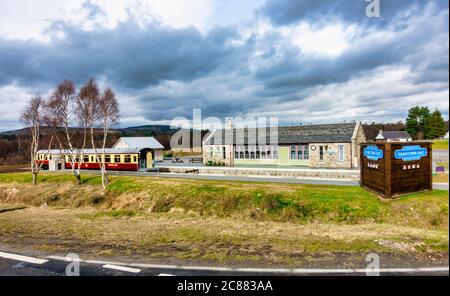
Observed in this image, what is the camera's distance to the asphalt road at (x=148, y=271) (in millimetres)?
7367

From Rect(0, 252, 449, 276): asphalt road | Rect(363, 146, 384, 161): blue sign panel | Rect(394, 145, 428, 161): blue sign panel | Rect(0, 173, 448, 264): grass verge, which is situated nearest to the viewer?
Rect(0, 252, 449, 276): asphalt road

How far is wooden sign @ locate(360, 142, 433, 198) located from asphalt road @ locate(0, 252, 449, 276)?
309 inches

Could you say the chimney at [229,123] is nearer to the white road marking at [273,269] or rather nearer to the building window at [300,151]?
the building window at [300,151]

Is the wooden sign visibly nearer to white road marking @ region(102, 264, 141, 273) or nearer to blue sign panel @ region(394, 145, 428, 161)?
blue sign panel @ region(394, 145, 428, 161)

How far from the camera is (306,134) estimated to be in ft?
108

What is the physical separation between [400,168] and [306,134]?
18315 millimetres

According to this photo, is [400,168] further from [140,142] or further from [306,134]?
[140,142]

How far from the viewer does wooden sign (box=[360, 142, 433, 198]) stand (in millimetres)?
14484

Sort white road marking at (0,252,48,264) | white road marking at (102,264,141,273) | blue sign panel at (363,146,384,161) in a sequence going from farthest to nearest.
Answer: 1. blue sign panel at (363,146,384,161)
2. white road marking at (0,252,48,264)
3. white road marking at (102,264,141,273)

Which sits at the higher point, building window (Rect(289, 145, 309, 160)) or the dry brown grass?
building window (Rect(289, 145, 309, 160))

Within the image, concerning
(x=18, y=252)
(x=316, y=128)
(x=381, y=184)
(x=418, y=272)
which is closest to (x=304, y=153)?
(x=316, y=128)

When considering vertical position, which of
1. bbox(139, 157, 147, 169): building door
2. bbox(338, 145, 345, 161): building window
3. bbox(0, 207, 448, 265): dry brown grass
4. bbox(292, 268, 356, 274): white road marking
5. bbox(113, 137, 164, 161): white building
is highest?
bbox(113, 137, 164, 161): white building

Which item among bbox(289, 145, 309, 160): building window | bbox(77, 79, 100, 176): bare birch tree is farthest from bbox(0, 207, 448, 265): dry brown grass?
bbox(289, 145, 309, 160): building window
